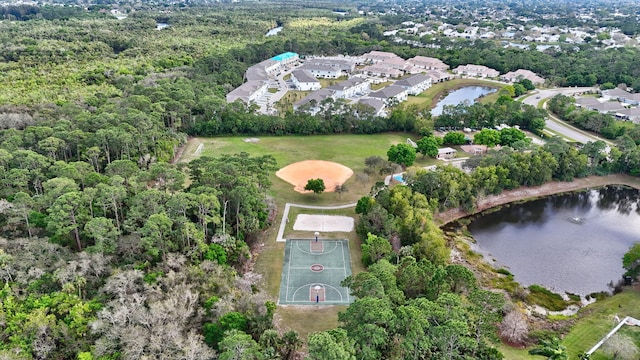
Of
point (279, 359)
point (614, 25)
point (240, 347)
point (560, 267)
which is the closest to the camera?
point (240, 347)

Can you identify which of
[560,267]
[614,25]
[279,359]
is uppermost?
[614,25]

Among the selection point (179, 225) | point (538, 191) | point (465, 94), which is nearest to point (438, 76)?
point (465, 94)

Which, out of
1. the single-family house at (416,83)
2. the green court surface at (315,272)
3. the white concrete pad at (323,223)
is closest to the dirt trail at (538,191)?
A: the white concrete pad at (323,223)

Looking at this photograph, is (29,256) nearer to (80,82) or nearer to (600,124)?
(80,82)

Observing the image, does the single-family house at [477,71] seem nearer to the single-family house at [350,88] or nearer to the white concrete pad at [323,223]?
the single-family house at [350,88]

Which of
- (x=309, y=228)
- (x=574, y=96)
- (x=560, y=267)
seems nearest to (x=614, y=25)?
(x=574, y=96)

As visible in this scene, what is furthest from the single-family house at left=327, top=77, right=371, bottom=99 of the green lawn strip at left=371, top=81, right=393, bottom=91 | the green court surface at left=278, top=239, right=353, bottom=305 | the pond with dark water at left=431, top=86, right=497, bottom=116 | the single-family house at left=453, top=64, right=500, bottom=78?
the green court surface at left=278, top=239, right=353, bottom=305

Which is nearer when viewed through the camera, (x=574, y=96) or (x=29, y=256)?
(x=29, y=256)

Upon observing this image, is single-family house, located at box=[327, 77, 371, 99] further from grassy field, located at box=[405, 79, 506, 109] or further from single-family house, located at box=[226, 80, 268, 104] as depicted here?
single-family house, located at box=[226, 80, 268, 104]
